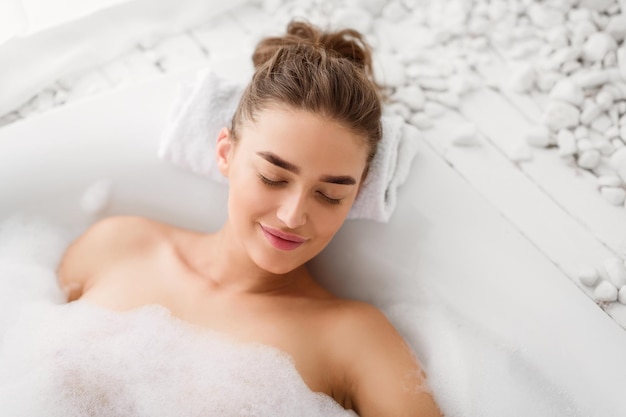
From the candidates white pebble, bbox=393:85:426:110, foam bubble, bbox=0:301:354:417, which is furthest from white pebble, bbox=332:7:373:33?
foam bubble, bbox=0:301:354:417

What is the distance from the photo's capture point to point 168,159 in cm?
157

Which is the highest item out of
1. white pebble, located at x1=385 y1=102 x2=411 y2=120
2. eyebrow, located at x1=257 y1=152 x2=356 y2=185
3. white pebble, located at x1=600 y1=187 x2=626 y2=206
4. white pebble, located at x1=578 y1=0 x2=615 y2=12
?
white pebble, located at x1=578 y1=0 x2=615 y2=12

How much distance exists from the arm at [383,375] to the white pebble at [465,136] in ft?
1.80

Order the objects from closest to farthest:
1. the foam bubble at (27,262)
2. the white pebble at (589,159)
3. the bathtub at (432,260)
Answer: the bathtub at (432,260), the foam bubble at (27,262), the white pebble at (589,159)

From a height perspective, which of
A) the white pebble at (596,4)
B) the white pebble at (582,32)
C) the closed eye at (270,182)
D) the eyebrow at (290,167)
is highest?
the white pebble at (596,4)

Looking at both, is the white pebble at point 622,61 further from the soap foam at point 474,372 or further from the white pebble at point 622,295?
the soap foam at point 474,372

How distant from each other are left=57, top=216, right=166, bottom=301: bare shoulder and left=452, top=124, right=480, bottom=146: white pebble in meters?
0.71

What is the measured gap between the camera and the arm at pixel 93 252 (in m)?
1.48

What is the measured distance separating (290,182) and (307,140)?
0.26 ft

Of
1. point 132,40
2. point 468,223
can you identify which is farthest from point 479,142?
point 132,40

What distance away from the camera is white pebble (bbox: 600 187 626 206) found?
1.61 metres

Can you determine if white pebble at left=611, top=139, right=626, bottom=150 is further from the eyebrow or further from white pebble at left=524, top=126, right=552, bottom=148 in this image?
the eyebrow

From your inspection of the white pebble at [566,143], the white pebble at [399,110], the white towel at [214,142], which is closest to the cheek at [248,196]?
the white towel at [214,142]

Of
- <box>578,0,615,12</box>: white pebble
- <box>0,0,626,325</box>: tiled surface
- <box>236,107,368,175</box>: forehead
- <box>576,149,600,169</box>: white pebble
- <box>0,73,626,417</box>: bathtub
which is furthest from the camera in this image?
<box>578,0,615,12</box>: white pebble
